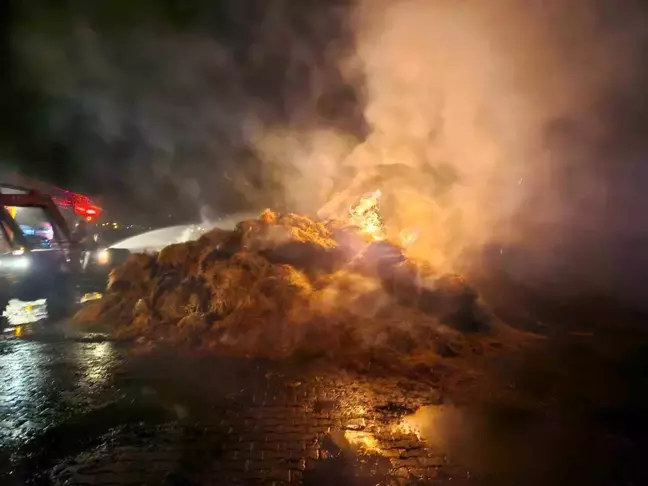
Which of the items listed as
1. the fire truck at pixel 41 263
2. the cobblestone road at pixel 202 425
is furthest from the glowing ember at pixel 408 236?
the fire truck at pixel 41 263

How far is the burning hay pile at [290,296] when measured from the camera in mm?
8398

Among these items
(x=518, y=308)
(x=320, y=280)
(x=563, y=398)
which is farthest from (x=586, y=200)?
(x=563, y=398)

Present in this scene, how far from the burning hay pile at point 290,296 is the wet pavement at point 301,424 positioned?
1.00 metres

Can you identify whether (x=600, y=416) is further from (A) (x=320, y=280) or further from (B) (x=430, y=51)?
(B) (x=430, y=51)

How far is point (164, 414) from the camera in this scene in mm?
5508

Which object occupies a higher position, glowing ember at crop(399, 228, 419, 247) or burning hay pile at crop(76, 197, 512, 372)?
glowing ember at crop(399, 228, 419, 247)

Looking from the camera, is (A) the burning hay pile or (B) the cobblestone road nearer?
(B) the cobblestone road

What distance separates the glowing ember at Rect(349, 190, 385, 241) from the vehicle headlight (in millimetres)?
8422

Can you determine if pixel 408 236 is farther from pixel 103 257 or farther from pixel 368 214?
pixel 103 257

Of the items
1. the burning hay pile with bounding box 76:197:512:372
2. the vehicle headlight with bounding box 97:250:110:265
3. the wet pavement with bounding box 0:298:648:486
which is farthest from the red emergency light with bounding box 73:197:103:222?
the wet pavement with bounding box 0:298:648:486

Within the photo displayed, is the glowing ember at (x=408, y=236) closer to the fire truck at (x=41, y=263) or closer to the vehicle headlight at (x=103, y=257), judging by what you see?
the fire truck at (x=41, y=263)

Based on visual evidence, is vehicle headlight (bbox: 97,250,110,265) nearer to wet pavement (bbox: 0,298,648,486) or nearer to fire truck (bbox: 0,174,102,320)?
fire truck (bbox: 0,174,102,320)

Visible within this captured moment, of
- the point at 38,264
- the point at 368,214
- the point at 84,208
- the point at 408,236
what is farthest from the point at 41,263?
the point at 84,208

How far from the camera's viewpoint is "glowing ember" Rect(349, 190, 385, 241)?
12.5m
